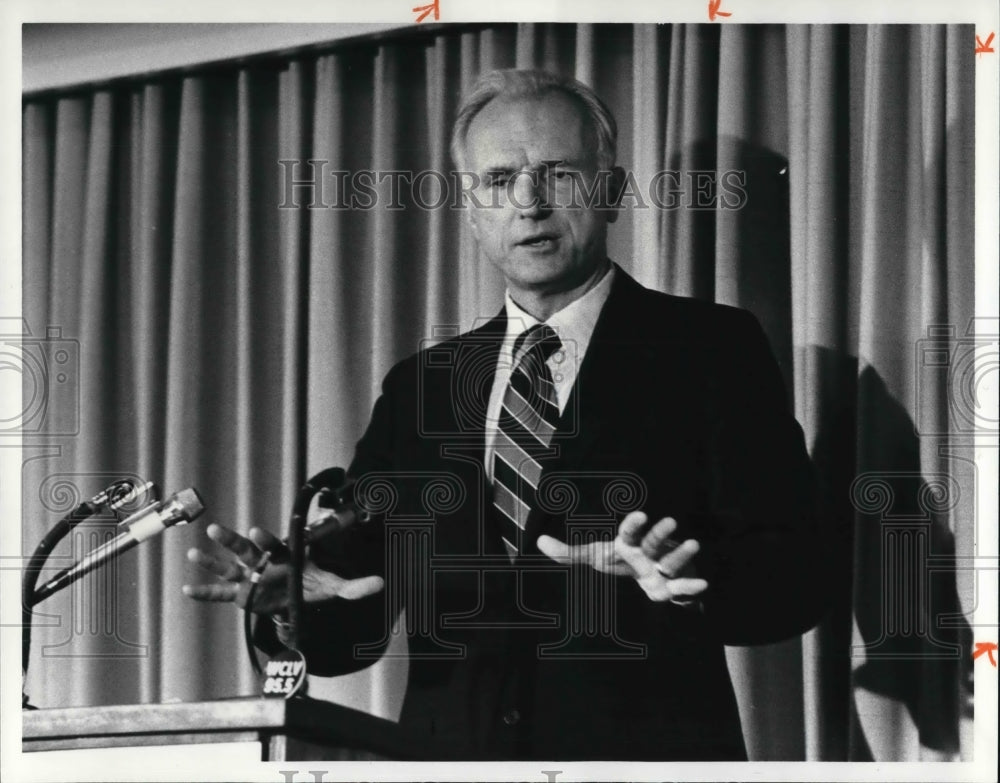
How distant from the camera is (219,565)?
99.3 inches

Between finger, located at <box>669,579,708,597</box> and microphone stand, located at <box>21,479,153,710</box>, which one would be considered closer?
finger, located at <box>669,579,708,597</box>

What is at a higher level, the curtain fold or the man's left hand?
the curtain fold

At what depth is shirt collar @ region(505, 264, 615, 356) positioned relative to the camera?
2514 millimetres

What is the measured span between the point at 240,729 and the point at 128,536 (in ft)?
1.69

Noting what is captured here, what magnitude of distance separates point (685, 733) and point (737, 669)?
19cm

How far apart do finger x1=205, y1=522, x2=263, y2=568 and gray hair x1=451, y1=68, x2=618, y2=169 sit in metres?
0.99

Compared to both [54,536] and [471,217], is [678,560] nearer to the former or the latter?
[471,217]

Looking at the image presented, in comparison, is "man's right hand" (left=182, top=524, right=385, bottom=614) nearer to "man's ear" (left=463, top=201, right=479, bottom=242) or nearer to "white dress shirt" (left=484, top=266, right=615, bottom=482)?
"white dress shirt" (left=484, top=266, right=615, bottom=482)

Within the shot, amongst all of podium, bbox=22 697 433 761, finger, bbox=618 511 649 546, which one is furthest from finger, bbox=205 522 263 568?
finger, bbox=618 511 649 546

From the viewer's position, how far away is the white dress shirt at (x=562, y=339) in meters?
2.51

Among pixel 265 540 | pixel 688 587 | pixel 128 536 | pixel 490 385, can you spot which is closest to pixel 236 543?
pixel 265 540

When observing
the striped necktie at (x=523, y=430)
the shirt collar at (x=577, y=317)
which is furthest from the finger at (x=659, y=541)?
the shirt collar at (x=577, y=317)

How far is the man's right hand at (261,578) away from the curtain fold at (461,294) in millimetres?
35

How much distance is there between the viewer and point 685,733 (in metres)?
2.49
